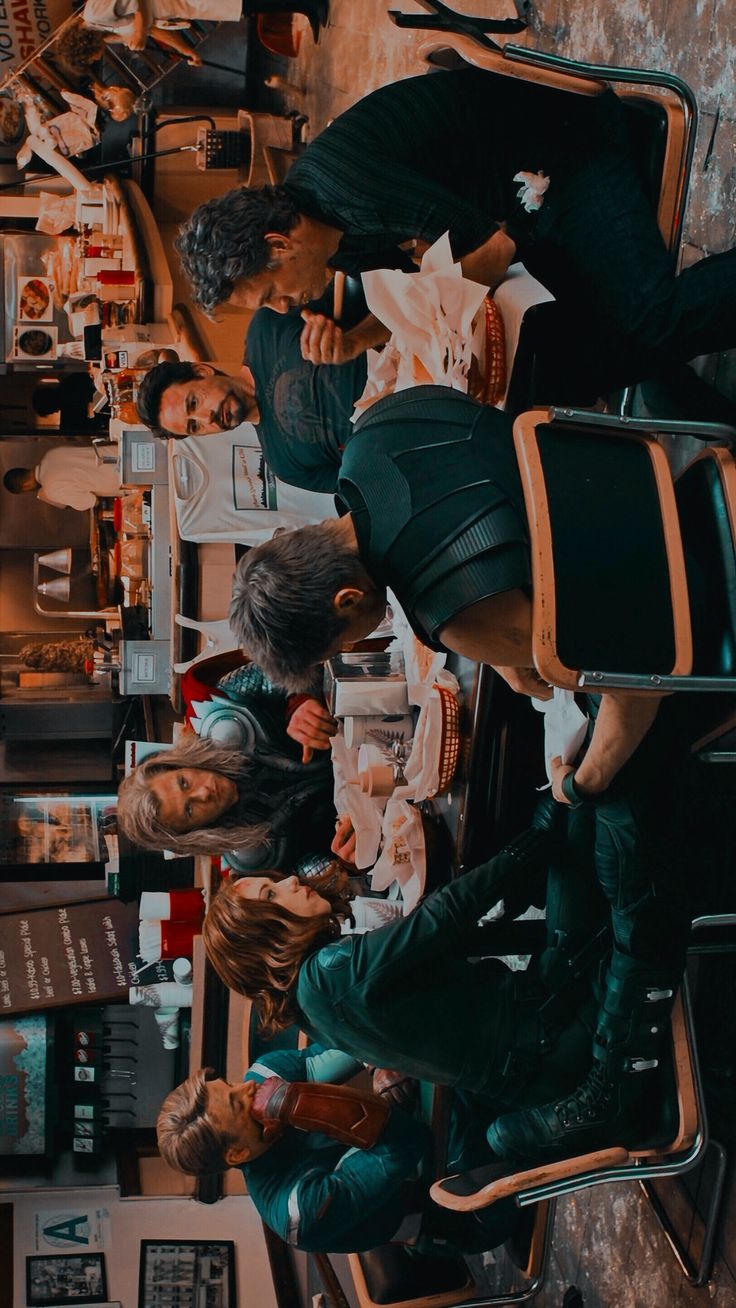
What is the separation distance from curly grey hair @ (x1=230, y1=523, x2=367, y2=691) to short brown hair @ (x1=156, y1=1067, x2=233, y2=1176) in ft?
5.95

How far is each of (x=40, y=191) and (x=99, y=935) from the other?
224 inches

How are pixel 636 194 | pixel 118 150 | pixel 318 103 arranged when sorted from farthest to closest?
pixel 118 150
pixel 318 103
pixel 636 194

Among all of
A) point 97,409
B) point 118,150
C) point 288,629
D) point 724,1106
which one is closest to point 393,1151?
point 724,1106

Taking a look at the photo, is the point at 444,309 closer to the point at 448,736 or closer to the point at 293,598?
the point at 293,598

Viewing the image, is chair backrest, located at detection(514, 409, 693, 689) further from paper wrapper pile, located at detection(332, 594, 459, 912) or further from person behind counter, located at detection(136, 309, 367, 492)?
person behind counter, located at detection(136, 309, 367, 492)

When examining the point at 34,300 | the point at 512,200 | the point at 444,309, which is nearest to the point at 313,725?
the point at 444,309

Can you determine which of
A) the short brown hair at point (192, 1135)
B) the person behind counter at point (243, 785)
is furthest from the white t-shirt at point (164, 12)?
the short brown hair at point (192, 1135)

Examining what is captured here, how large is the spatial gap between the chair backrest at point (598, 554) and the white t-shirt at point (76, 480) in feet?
23.3

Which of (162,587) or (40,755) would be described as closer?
(162,587)

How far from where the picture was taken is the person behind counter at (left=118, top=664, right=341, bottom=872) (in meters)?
3.97

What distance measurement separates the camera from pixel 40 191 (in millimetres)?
8883

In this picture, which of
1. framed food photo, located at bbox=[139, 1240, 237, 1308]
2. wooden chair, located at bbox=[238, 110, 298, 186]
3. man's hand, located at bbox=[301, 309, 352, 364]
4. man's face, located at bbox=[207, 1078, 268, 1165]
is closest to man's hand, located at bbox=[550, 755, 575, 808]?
man's hand, located at bbox=[301, 309, 352, 364]

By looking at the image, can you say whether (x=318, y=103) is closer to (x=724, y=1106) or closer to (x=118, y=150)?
(x=118, y=150)

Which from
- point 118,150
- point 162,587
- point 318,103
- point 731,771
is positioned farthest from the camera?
point 118,150
